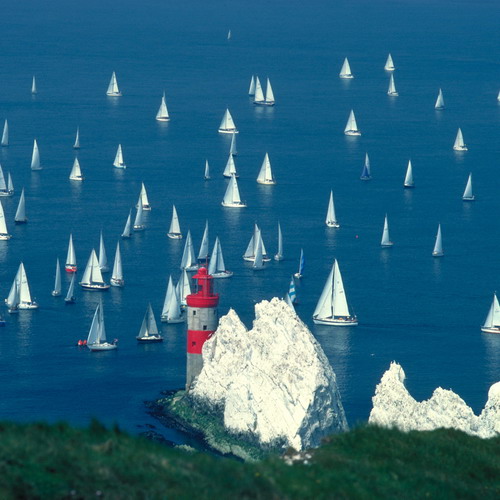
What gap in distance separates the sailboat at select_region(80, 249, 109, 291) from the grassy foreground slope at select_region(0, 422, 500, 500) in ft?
240

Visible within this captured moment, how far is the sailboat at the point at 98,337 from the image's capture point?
8812cm

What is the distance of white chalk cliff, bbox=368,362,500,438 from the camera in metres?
61.8

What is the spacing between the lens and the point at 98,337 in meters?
88.7

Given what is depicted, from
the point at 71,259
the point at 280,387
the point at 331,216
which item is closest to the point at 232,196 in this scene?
the point at 331,216

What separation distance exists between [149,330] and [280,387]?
23583 mm

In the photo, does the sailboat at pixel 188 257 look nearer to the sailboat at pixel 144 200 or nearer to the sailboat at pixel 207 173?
the sailboat at pixel 144 200

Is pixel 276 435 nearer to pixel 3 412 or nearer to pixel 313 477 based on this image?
pixel 3 412

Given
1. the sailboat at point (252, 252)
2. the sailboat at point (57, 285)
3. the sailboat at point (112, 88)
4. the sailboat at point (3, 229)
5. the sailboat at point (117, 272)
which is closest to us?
the sailboat at point (57, 285)

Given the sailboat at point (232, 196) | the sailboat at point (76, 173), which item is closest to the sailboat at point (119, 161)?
the sailboat at point (76, 173)

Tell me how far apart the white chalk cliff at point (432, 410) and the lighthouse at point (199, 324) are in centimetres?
1285

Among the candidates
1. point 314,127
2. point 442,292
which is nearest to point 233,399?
point 442,292

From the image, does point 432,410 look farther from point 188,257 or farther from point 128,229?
point 128,229

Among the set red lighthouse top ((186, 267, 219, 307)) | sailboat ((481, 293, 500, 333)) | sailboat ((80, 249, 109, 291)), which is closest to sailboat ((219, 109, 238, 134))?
sailboat ((80, 249, 109, 291))

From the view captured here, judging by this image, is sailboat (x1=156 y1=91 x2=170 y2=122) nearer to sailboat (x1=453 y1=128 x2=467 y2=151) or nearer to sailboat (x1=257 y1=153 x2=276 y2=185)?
sailboat (x1=453 y1=128 x2=467 y2=151)
